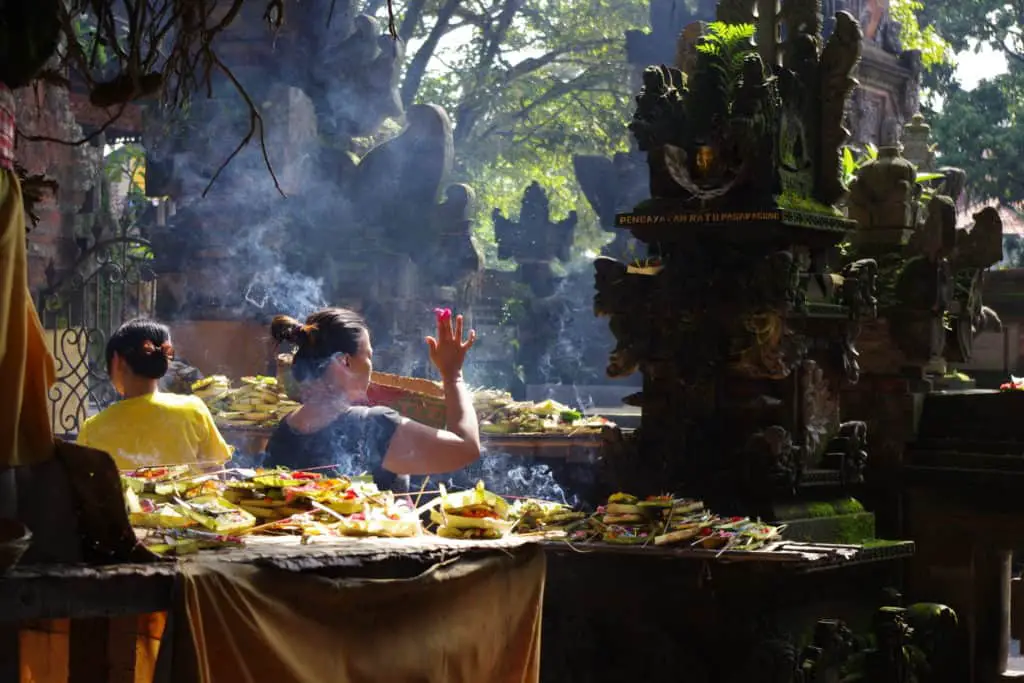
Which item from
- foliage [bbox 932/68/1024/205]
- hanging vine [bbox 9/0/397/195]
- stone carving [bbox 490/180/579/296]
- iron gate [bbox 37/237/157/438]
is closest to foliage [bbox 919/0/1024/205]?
foliage [bbox 932/68/1024/205]

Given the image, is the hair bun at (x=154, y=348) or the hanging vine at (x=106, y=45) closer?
the hanging vine at (x=106, y=45)

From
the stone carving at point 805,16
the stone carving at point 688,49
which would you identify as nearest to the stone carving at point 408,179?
the stone carving at point 688,49

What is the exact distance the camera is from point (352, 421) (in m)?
6.46

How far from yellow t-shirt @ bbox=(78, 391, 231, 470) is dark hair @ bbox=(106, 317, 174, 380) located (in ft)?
0.40

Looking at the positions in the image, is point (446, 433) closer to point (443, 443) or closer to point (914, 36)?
point (443, 443)

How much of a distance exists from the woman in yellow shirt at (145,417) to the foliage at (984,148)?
22.2 meters

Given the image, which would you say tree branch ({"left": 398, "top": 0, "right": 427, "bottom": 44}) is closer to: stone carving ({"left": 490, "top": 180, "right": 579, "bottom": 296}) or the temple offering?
stone carving ({"left": 490, "top": 180, "right": 579, "bottom": 296})

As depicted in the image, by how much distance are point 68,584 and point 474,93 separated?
3289cm

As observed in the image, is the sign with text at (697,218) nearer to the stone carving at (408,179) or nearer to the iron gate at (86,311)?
the iron gate at (86,311)

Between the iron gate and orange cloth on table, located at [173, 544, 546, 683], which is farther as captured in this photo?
the iron gate

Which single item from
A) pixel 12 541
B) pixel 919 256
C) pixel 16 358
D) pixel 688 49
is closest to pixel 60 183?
pixel 688 49

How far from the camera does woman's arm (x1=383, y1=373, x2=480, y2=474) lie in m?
6.09

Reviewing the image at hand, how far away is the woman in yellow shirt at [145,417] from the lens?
263 inches

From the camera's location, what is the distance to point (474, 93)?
35.9 metres
